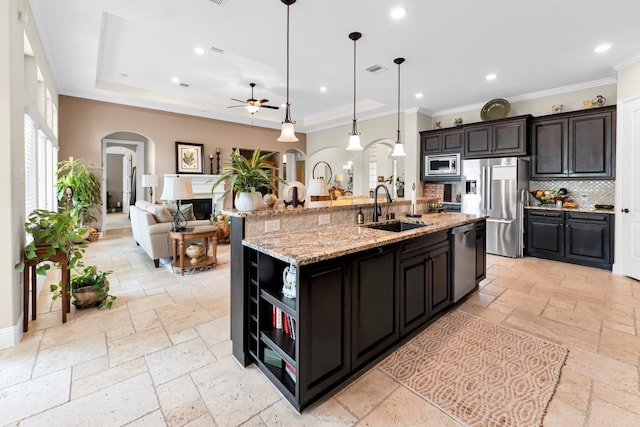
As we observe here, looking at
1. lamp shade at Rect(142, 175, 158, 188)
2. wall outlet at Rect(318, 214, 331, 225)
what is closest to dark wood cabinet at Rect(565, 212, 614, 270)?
wall outlet at Rect(318, 214, 331, 225)

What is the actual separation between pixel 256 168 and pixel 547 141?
5113mm

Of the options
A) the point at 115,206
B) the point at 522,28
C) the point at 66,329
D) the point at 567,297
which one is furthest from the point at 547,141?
the point at 115,206

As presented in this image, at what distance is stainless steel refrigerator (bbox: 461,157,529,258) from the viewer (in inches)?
200

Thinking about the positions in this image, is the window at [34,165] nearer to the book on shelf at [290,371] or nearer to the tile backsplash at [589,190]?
the book on shelf at [290,371]

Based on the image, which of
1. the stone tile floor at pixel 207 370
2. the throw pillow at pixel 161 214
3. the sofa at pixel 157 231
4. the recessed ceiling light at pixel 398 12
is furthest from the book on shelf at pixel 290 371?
the throw pillow at pixel 161 214

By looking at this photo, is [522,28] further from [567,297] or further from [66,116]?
[66,116]

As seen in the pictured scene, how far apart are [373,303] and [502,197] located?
4.34 metres

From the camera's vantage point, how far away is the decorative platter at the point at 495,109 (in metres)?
5.48

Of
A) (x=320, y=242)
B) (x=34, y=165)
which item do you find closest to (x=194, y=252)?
(x=34, y=165)

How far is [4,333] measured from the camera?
7.27 feet

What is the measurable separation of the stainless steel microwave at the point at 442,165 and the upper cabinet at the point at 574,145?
127 cm

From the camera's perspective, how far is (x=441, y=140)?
622 centimetres

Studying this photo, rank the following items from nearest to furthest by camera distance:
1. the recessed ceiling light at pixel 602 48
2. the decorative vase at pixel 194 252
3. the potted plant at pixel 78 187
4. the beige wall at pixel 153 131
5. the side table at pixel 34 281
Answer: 1. the side table at pixel 34 281
2. the recessed ceiling light at pixel 602 48
3. the decorative vase at pixel 194 252
4. the potted plant at pixel 78 187
5. the beige wall at pixel 153 131

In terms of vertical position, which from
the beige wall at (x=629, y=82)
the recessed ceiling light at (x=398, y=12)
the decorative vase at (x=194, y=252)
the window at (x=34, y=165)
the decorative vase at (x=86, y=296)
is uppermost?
the recessed ceiling light at (x=398, y=12)
